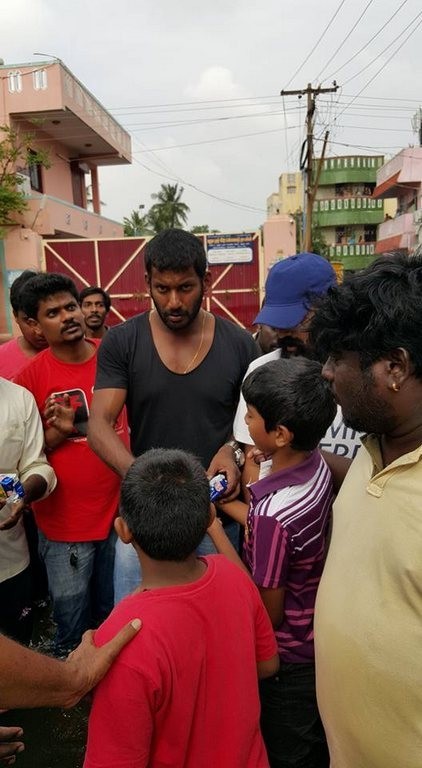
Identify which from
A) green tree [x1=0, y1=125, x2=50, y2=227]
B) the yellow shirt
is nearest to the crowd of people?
the yellow shirt

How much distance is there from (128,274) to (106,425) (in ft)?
47.7

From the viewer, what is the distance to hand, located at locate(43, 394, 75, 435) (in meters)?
2.72

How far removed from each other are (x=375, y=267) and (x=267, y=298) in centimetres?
125

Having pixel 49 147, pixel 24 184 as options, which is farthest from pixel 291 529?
pixel 49 147

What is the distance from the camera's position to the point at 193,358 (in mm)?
2432

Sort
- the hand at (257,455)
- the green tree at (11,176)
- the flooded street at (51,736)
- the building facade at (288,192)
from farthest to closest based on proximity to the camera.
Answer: the building facade at (288,192) → the green tree at (11,176) → the flooded street at (51,736) → the hand at (257,455)

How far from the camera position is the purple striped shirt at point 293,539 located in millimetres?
1672

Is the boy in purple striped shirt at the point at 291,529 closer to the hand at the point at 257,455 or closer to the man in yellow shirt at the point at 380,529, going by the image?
the hand at the point at 257,455

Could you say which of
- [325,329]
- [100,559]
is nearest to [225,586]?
[325,329]

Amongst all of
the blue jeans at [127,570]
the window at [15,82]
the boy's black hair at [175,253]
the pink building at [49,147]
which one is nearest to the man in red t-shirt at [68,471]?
the blue jeans at [127,570]

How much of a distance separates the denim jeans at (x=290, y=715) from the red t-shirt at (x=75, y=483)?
129 centimetres

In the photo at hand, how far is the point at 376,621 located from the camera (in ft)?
3.76

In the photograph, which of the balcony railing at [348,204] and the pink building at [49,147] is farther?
the balcony railing at [348,204]

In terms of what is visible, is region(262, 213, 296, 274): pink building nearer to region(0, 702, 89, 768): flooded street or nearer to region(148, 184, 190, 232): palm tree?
region(0, 702, 89, 768): flooded street
